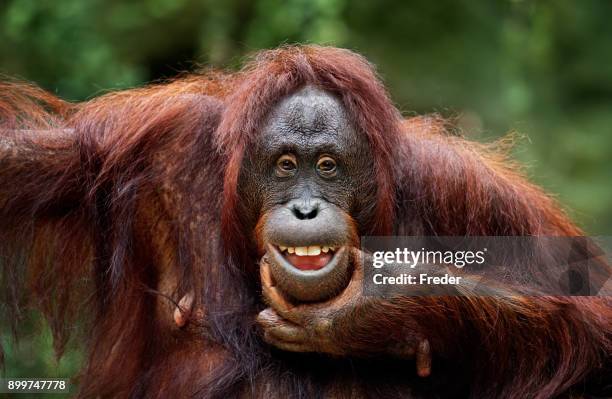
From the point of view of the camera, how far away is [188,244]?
3.91 meters

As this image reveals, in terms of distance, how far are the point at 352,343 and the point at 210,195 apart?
33.6 inches

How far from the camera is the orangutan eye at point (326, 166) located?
3586 mm

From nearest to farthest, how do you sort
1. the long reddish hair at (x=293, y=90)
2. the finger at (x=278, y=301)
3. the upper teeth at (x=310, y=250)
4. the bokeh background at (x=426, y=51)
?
the upper teeth at (x=310, y=250)
the finger at (x=278, y=301)
the long reddish hair at (x=293, y=90)
the bokeh background at (x=426, y=51)

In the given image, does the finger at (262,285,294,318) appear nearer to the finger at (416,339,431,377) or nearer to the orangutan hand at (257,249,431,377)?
the orangutan hand at (257,249,431,377)

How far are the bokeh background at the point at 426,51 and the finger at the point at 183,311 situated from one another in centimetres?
280

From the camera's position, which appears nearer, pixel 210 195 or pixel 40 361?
pixel 210 195

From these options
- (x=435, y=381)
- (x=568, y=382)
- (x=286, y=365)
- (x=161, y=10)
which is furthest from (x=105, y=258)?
(x=161, y=10)

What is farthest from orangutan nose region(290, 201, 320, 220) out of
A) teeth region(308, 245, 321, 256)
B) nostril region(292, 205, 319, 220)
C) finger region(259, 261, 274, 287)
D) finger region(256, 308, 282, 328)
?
finger region(256, 308, 282, 328)

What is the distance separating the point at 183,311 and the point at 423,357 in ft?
3.10

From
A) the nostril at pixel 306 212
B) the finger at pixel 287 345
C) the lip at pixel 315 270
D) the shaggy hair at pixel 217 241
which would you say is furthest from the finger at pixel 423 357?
the nostril at pixel 306 212

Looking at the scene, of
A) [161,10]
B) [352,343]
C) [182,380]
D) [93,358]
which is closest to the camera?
[352,343]

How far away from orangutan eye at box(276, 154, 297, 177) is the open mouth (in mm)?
297

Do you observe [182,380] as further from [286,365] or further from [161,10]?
[161,10]

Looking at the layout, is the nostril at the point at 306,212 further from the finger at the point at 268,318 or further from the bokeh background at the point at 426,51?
the bokeh background at the point at 426,51
